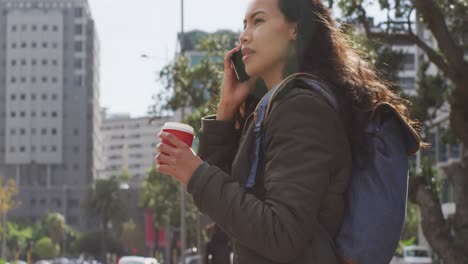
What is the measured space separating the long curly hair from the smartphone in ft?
1.04

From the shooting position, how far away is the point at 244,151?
9.34 ft

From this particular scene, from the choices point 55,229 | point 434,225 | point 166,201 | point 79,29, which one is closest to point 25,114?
point 79,29

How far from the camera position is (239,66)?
3.28 metres

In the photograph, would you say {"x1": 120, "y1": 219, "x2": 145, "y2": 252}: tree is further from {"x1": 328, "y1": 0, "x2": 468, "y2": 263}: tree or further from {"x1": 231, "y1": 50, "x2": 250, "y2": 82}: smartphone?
{"x1": 231, "y1": 50, "x2": 250, "y2": 82}: smartphone

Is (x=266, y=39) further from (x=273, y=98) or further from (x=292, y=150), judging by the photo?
(x=292, y=150)

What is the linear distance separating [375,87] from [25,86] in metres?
165

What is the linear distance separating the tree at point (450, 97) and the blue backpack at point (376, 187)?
1544 centimetres

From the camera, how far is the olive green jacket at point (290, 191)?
2619mm

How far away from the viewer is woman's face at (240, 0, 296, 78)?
2945 mm

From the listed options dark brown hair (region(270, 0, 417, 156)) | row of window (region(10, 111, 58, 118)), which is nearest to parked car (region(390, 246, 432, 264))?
dark brown hair (region(270, 0, 417, 156))

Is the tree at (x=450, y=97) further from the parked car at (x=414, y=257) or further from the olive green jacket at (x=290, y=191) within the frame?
the parked car at (x=414, y=257)

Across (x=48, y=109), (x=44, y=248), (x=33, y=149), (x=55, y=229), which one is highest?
(x=48, y=109)

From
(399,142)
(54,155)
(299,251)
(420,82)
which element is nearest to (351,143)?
(399,142)

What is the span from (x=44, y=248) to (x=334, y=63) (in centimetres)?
13521
